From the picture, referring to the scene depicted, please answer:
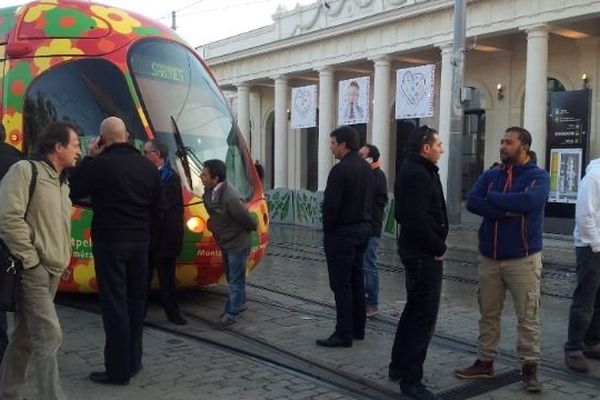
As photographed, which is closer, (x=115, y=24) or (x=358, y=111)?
(x=115, y=24)

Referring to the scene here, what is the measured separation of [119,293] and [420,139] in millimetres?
2364

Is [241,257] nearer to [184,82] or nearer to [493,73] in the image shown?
[184,82]

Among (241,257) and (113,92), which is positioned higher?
(113,92)

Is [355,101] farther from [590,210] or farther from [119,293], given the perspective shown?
[119,293]

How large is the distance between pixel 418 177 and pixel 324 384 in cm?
167

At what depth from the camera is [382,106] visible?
74.6 ft

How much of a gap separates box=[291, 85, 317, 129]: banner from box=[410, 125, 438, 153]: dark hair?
1925 cm

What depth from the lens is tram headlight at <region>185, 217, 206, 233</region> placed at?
6633 mm

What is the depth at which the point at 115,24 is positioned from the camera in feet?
22.8

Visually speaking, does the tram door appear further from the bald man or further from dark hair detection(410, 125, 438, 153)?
the bald man

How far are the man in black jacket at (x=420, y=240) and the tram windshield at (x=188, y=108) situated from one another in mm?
2856

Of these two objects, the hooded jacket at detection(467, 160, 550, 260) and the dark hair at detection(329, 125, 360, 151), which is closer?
the hooded jacket at detection(467, 160, 550, 260)

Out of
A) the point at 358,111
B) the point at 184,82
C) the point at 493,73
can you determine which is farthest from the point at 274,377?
the point at 493,73

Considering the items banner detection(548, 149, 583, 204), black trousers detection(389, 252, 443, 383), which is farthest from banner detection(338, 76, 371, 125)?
black trousers detection(389, 252, 443, 383)
